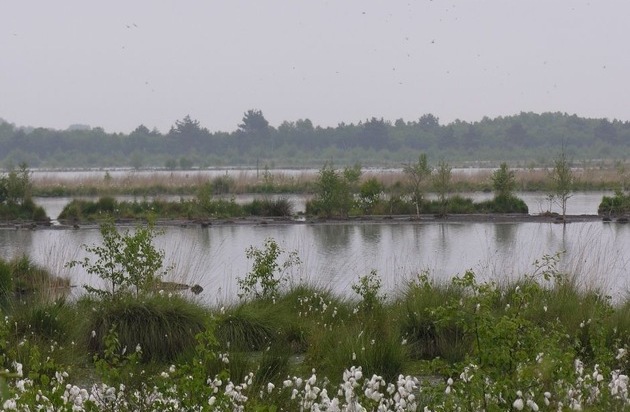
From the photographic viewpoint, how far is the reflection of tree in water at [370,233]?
79.4 ft

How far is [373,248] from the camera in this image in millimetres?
21969

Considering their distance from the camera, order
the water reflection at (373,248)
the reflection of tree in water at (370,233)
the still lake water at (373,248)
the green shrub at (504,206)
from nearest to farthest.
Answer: the still lake water at (373,248), the water reflection at (373,248), the reflection of tree in water at (370,233), the green shrub at (504,206)

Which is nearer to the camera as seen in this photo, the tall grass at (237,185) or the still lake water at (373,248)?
the still lake water at (373,248)

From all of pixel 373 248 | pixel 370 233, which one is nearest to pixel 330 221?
pixel 370 233

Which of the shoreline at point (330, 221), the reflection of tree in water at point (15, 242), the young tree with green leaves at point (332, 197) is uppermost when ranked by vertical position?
the young tree with green leaves at point (332, 197)

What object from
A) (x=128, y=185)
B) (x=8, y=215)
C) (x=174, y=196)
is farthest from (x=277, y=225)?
(x=128, y=185)

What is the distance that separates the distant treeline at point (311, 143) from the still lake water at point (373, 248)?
88.0m

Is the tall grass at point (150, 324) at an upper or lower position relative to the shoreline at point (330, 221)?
upper

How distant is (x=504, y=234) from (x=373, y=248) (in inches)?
194

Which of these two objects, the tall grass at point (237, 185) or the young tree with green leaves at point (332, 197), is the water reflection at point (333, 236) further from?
the tall grass at point (237, 185)

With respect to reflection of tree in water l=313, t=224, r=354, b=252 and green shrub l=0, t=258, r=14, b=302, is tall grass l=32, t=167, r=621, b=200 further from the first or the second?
green shrub l=0, t=258, r=14, b=302

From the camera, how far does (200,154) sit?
4948 inches

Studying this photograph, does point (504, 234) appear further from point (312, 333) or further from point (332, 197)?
point (312, 333)

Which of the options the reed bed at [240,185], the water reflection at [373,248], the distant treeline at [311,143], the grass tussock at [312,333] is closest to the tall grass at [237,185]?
the reed bed at [240,185]
